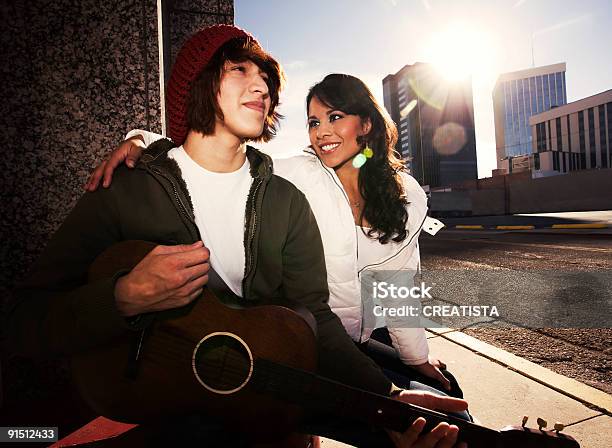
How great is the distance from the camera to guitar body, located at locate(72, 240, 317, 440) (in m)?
1.23

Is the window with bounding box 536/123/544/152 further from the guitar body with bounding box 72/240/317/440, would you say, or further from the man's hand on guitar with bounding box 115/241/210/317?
the man's hand on guitar with bounding box 115/241/210/317

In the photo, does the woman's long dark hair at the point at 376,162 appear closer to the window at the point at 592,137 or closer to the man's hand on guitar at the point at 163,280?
the man's hand on guitar at the point at 163,280

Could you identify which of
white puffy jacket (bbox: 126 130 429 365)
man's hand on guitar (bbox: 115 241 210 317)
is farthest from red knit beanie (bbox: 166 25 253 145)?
man's hand on guitar (bbox: 115 241 210 317)

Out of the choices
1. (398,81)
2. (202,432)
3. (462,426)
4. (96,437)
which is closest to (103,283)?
(202,432)

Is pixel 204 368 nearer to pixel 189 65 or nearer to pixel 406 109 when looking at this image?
pixel 189 65

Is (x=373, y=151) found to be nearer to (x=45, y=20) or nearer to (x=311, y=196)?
(x=311, y=196)

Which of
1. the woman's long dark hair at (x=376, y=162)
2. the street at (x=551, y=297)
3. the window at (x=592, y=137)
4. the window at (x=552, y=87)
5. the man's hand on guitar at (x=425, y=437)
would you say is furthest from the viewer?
the window at (x=552, y=87)

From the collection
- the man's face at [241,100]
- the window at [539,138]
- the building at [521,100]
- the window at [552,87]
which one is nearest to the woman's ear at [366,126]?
the man's face at [241,100]

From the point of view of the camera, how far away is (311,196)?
6.79 ft

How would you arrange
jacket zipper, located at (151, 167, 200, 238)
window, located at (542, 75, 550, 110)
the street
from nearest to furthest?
jacket zipper, located at (151, 167, 200, 238), the street, window, located at (542, 75, 550, 110)

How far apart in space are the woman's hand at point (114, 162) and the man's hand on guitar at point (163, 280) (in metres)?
0.43

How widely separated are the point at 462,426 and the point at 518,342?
277 cm

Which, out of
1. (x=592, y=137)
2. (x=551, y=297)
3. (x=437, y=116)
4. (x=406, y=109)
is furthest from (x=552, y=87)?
(x=551, y=297)

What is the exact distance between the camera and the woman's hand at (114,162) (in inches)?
55.5
